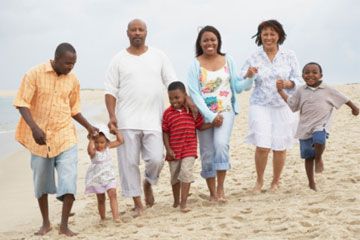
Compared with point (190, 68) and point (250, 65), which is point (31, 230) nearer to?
point (190, 68)

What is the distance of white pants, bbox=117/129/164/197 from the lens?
5723 millimetres

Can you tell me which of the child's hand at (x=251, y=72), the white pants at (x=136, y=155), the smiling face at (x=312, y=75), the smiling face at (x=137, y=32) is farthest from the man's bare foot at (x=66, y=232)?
the smiling face at (x=312, y=75)

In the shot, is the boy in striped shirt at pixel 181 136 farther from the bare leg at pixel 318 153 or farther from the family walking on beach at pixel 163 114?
the bare leg at pixel 318 153

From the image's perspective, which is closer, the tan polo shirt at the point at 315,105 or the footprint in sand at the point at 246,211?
the footprint in sand at the point at 246,211

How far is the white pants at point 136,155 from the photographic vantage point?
225 inches

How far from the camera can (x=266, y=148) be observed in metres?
6.18

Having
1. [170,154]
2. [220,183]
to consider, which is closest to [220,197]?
[220,183]

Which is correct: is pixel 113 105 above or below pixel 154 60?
below

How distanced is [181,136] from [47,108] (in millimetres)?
1329

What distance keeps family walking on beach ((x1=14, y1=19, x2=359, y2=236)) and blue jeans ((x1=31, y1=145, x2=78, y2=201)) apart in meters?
0.01

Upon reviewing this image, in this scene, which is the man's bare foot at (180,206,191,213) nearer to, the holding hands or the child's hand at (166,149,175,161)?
the child's hand at (166,149,175,161)

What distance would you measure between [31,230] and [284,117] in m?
2.97

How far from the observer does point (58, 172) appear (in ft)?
17.2

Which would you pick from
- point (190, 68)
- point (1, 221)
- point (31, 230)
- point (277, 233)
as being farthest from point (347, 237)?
point (1, 221)
